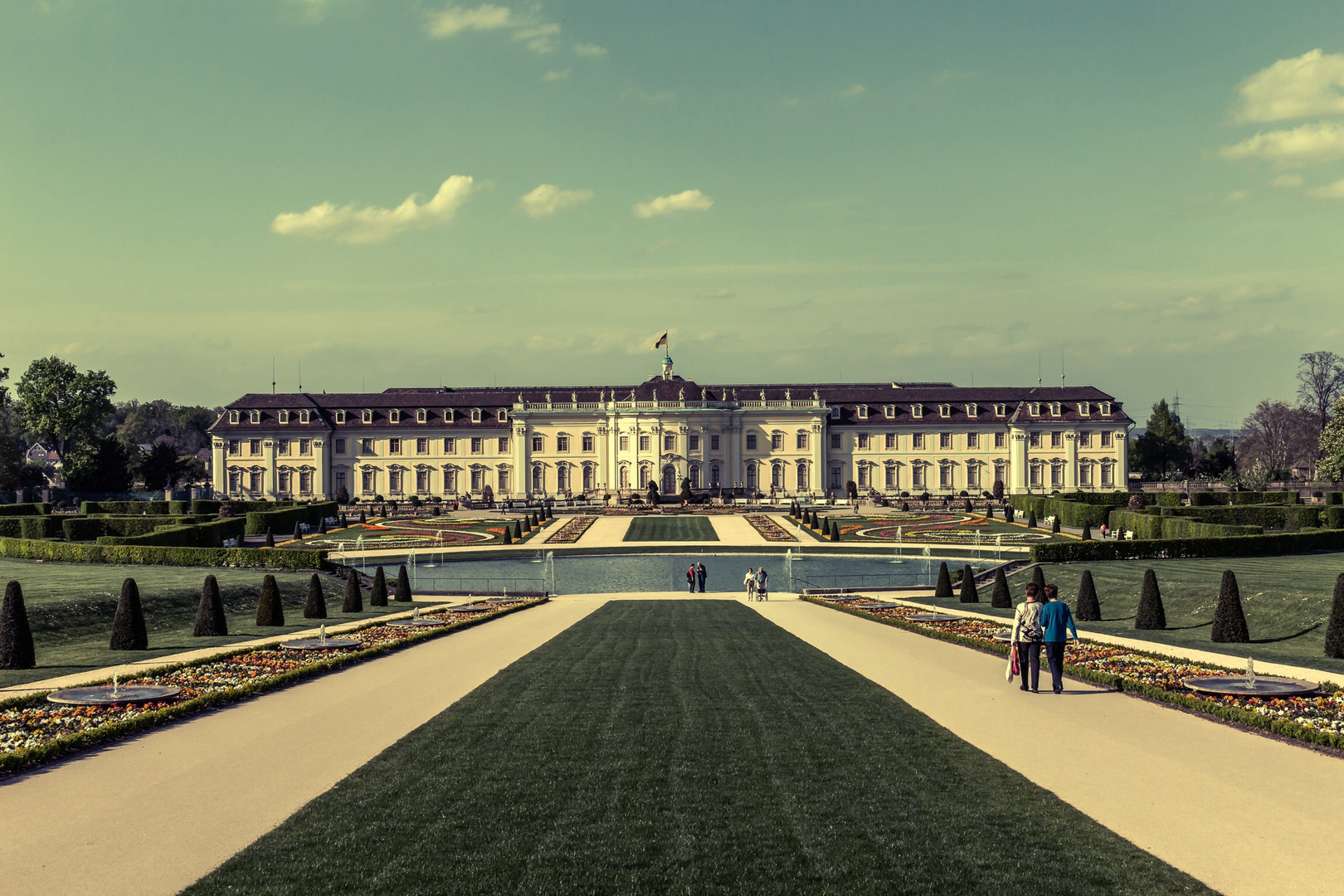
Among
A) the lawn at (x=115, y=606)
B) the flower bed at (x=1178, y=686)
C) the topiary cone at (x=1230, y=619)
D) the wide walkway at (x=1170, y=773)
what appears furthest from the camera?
the topiary cone at (x=1230, y=619)

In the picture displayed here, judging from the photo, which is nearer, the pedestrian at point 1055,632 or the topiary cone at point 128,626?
the pedestrian at point 1055,632

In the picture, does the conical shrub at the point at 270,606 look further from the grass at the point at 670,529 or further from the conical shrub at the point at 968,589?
the grass at the point at 670,529

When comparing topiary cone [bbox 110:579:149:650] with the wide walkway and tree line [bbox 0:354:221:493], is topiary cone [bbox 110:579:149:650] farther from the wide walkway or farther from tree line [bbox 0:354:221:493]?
tree line [bbox 0:354:221:493]

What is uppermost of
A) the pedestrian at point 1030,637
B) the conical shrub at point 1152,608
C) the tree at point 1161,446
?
Result: the tree at point 1161,446

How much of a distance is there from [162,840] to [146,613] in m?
20.6

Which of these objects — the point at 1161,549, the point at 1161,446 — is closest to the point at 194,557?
the point at 1161,549

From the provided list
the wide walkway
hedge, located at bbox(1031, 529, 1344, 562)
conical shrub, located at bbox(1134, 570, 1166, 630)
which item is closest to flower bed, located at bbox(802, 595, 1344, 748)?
the wide walkway

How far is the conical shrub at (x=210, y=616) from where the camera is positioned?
25.1m

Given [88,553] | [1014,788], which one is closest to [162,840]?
[1014,788]

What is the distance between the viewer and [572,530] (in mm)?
70625

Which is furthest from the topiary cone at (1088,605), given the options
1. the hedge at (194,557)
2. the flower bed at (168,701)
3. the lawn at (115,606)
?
the hedge at (194,557)

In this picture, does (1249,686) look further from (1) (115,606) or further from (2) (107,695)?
(1) (115,606)

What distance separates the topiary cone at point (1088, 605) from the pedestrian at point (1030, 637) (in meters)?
12.6

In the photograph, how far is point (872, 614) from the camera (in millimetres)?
30344
